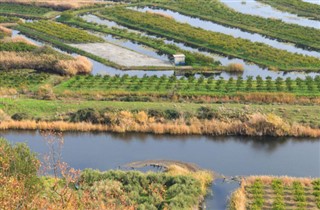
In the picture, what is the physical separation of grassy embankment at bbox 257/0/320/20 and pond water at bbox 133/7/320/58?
14117mm

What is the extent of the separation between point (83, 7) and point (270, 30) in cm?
3245

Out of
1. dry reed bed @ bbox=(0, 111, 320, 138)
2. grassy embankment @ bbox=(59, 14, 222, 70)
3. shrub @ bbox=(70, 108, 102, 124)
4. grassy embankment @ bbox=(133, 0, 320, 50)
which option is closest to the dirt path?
grassy embankment @ bbox=(59, 14, 222, 70)

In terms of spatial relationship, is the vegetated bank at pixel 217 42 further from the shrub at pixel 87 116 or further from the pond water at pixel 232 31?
the shrub at pixel 87 116

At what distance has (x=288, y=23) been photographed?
70562 millimetres

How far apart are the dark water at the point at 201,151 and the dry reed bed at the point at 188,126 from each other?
0.49m

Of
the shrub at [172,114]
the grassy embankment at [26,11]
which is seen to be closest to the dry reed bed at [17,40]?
the grassy embankment at [26,11]

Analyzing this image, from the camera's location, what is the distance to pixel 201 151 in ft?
115

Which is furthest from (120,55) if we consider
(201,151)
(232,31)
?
(201,151)

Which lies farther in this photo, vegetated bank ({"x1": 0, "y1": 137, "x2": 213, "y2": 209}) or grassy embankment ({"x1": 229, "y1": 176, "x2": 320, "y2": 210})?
grassy embankment ({"x1": 229, "y1": 176, "x2": 320, "y2": 210})

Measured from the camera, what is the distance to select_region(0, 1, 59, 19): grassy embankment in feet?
262

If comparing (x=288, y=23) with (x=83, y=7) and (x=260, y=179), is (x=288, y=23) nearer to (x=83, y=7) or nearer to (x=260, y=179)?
(x=83, y=7)

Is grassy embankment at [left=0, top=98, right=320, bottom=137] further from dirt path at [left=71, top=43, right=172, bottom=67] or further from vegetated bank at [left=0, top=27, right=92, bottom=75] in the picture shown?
dirt path at [left=71, top=43, right=172, bottom=67]

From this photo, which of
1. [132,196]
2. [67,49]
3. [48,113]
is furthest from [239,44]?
[132,196]

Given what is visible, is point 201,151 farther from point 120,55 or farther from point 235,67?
point 120,55
